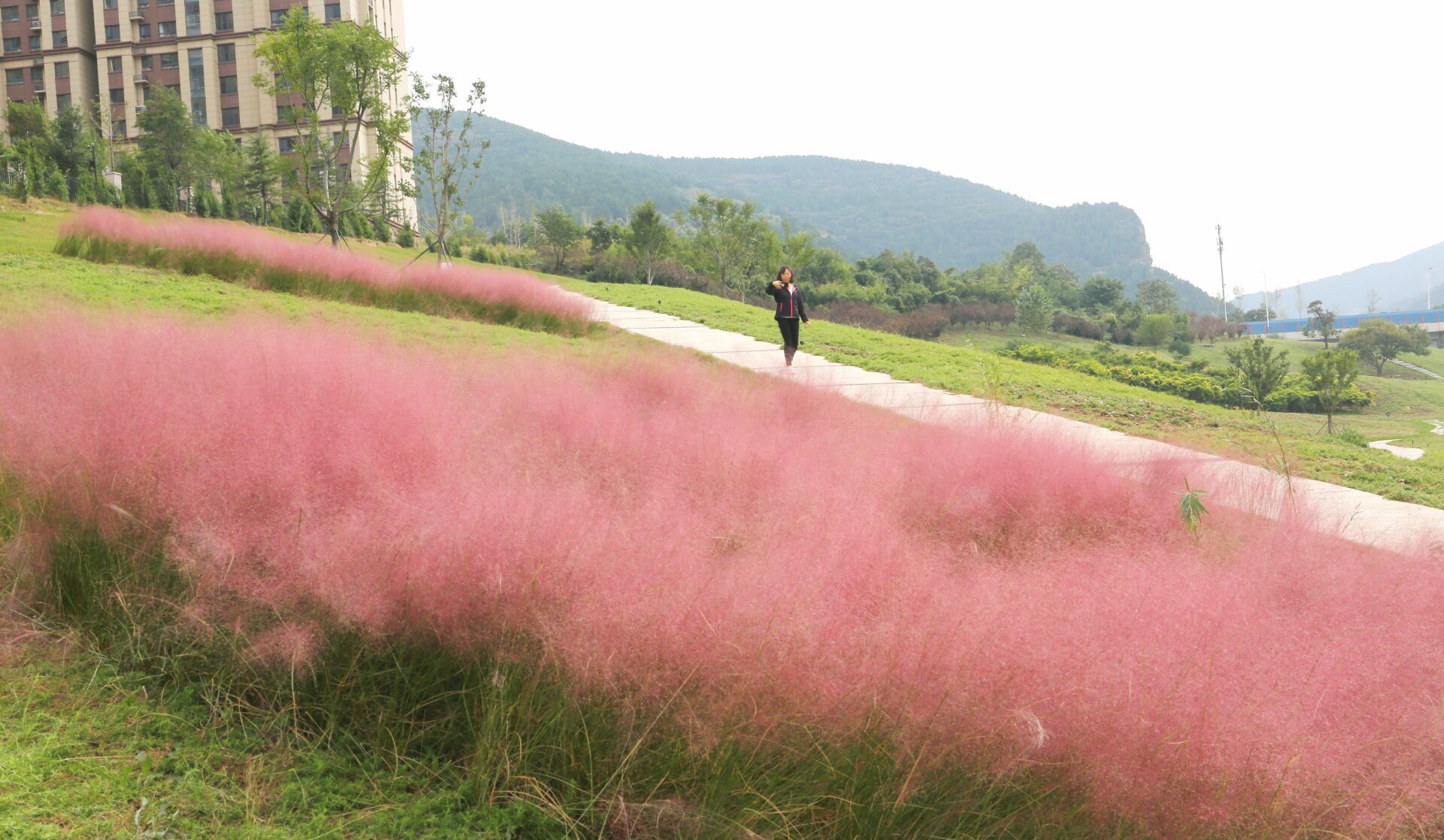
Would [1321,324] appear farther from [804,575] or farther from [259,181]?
[804,575]

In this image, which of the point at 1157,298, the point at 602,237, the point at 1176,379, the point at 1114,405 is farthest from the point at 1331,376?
the point at 1157,298

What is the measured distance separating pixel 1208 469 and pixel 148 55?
246 feet

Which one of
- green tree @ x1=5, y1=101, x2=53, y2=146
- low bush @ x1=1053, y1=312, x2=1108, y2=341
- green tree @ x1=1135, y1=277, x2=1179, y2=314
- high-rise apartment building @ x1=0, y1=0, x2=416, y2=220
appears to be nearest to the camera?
green tree @ x1=5, y1=101, x2=53, y2=146

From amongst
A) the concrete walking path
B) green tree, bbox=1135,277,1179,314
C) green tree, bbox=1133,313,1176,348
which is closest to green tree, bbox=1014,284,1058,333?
green tree, bbox=1133,313,1176,348

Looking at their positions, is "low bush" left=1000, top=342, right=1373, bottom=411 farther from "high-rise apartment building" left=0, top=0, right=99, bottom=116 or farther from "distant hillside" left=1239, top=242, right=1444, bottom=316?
"distant hillside" left=1239, top=242, right=1444, bottom=316

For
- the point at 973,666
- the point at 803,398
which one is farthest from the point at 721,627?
the point at 803,398

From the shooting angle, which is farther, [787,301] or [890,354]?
[890,354]

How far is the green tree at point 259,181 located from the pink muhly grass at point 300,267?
2786 cm

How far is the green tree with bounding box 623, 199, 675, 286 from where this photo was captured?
118 ft

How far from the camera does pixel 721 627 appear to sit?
2.07m

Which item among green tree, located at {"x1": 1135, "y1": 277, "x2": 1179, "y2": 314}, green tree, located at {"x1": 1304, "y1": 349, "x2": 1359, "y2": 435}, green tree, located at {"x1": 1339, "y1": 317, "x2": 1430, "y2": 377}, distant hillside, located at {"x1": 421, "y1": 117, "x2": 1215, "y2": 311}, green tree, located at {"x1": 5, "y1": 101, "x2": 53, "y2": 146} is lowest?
green tree, located at {"x1": 1304, "y1": 349, "x2": 1359, "y2": 435}

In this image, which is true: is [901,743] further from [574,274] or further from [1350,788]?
[574,274]

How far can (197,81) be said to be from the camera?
5838 centimetres

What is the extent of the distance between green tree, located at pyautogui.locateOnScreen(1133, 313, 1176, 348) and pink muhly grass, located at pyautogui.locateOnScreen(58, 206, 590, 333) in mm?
55477
